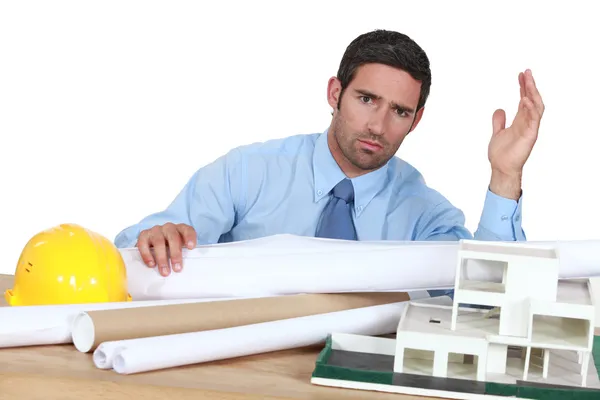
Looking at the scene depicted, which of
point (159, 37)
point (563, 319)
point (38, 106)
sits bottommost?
point (563, 319)

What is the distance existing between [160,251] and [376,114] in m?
1.13

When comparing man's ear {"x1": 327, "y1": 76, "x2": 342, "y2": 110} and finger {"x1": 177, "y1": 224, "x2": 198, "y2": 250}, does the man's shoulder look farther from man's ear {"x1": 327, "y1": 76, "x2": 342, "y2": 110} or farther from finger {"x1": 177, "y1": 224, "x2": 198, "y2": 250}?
finger {"x1": 177, "y1": 224, "x2": 198, "y2": 250}

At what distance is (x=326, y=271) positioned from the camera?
6.57 feet

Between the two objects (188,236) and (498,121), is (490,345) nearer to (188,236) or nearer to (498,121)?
(188,236)

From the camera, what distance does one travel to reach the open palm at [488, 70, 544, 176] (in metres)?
2.45

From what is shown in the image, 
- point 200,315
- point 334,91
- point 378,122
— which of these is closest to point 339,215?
point 378,122

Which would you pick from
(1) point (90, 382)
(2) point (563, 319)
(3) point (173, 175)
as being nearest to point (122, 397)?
(1) point (90, 382)

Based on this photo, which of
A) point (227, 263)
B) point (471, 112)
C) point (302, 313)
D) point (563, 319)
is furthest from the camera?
point (471, 112)

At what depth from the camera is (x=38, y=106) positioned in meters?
5.22

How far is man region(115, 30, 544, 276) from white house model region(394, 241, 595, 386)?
1.25 m

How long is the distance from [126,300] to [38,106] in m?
3.52

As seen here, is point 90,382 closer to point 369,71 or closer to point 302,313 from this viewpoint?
point 302,313

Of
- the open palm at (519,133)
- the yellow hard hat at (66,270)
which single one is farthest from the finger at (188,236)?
the open palm at (519,133)

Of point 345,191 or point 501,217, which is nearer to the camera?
point 501,217
